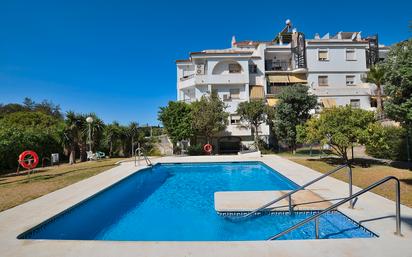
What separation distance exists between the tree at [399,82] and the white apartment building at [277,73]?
82.3 ft

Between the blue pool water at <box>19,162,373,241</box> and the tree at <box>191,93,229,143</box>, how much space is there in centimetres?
1484

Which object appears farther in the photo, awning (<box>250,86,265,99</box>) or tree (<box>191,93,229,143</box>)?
awning (<box>250,86,265,99</box>)

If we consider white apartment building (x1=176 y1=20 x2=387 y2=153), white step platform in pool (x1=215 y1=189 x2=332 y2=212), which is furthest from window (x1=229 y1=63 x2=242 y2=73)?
white step platform in pool (x1=215 y1=189 x2=332 y2=212)

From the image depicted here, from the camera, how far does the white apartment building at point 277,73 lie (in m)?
36.1

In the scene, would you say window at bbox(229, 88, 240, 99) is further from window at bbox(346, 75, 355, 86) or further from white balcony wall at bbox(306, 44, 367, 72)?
window at bbox(346, 75, 355, 86)

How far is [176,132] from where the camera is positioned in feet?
98.1

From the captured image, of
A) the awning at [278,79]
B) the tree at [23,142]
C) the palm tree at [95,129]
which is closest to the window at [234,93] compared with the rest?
the awning at [278,79]

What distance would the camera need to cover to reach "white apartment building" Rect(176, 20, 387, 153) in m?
36.1

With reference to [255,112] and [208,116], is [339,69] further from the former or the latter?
[208,116]

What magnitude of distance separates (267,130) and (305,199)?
25.5 m

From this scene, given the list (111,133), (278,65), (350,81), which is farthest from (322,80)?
(111,133)

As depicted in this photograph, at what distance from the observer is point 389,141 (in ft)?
60.6

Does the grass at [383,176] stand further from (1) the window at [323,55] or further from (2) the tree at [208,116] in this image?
(1) the window at [323,55]

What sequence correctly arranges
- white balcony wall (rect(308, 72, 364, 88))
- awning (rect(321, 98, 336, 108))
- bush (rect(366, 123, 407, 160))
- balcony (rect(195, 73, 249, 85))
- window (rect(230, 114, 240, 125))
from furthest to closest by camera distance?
white balcony wall (rect(308, 72, 364, 88)) < awning (rect(321, 98, 336, 108)) < balcony (rect(195, 73, 249, 85)) < window (rect(230, 114, 240, 125)) < bush (rect(366, 123, 407, 160))
